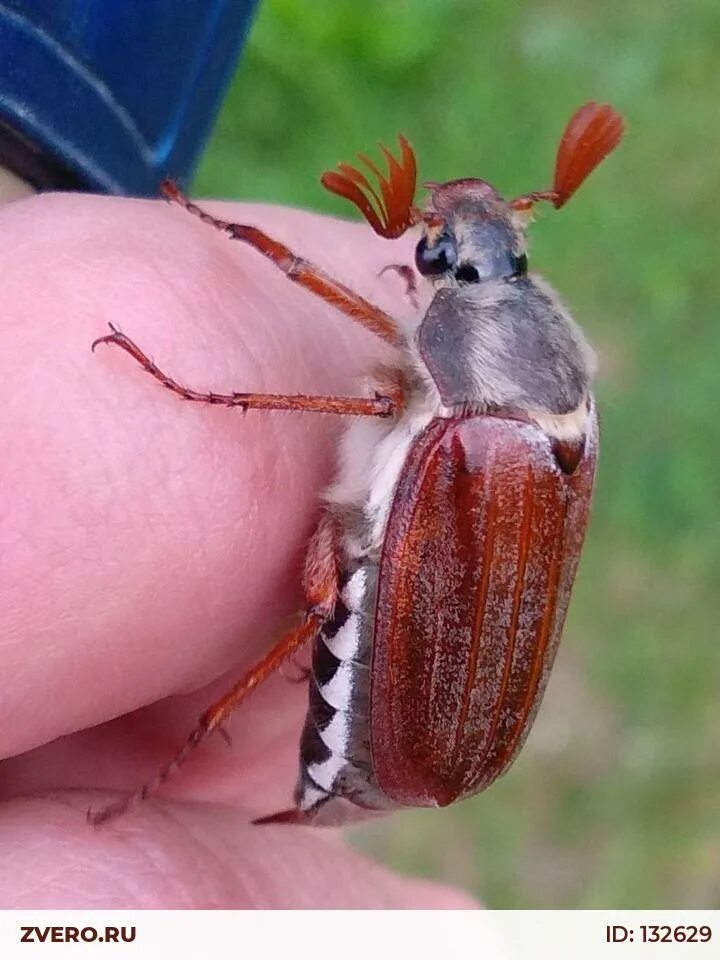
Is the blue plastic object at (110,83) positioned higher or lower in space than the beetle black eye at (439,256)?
higher

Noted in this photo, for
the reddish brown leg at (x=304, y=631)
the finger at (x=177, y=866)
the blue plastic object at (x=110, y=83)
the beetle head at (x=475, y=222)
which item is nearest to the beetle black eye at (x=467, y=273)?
the beetle head at (x=475, y=222)

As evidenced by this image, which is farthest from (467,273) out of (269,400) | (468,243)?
(269,400)

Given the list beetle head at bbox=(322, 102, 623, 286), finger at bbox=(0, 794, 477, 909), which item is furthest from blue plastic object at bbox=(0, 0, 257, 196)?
finger at bbox=(0, 794, 477, 909)

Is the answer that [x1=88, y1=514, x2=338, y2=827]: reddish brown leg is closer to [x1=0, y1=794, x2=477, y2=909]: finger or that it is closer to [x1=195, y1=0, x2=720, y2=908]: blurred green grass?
[x1=0, y1=794, x2=477, y2=909]: finger

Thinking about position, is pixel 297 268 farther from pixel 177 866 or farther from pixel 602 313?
pixel 602 313

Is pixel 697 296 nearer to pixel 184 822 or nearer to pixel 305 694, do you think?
pixel 305 694

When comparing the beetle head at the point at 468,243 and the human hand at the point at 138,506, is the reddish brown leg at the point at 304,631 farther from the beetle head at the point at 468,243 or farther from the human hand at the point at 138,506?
the beetle head at the point at 468,243
